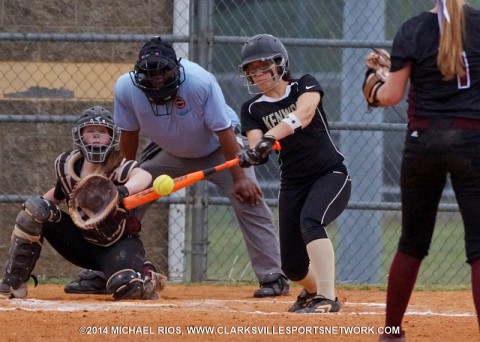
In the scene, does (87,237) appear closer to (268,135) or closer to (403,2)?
(268,135)

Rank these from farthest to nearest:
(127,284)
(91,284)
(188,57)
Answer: (188,57), (91,284), (127,284)

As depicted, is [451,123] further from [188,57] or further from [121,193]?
[188,57]

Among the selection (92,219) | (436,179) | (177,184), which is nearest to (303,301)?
(177,184)

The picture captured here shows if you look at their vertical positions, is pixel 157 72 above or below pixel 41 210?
above

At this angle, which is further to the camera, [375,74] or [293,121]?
[293,121]

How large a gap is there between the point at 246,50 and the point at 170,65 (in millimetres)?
635

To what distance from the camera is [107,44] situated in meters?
9.09

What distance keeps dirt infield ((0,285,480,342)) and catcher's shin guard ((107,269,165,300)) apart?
9 cm

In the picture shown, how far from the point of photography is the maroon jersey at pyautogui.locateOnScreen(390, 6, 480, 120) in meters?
4.38

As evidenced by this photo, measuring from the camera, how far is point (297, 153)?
630 cm

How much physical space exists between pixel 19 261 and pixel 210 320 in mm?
1682

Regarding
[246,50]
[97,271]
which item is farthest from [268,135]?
[97,271]

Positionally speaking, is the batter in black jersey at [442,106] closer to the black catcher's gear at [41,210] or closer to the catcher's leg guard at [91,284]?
the black catcher's gear at [41,210]

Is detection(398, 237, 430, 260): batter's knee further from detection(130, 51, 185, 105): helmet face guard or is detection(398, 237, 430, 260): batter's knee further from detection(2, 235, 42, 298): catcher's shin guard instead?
detection(2, 235, 42, 298): catcher's shin guard
